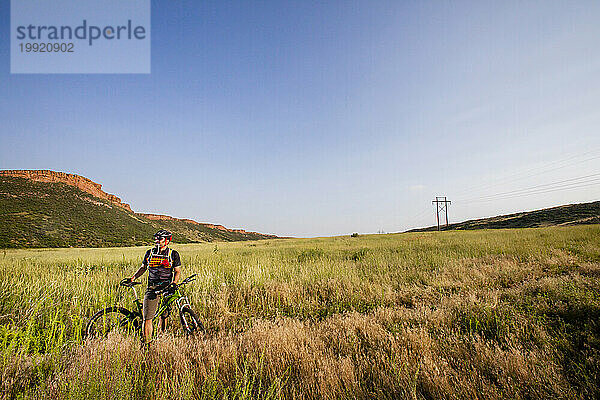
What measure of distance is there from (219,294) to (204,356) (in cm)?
323

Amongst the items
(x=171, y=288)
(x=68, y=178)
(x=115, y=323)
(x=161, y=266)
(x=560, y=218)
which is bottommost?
(x=560, y=218)

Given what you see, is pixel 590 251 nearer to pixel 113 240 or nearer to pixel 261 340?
pixel 261 340

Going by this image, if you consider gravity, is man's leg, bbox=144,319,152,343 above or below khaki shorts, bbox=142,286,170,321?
below

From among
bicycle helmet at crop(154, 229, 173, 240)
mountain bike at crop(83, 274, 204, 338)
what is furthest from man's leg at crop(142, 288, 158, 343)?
bicycle helmet at crop(154, 229, 173, 240)

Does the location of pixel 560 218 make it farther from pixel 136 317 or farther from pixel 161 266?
pixel 136 317

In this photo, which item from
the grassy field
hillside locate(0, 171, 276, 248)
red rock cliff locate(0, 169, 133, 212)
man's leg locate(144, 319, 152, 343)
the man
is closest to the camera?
the grassy field

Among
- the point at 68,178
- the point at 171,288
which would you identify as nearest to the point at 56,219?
the point at 171,288

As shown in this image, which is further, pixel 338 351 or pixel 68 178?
pixel 68 178

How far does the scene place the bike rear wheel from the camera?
168 inches

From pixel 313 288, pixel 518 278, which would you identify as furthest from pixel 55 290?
pixel 518 278

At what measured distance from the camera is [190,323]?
461 centimetres

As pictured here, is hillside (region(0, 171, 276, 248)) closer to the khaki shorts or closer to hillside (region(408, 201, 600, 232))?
the khaki shorts

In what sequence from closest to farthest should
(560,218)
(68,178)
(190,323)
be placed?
1. (190,323)
2. (560,218)
3. (68,178)

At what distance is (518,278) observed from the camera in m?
7.13
